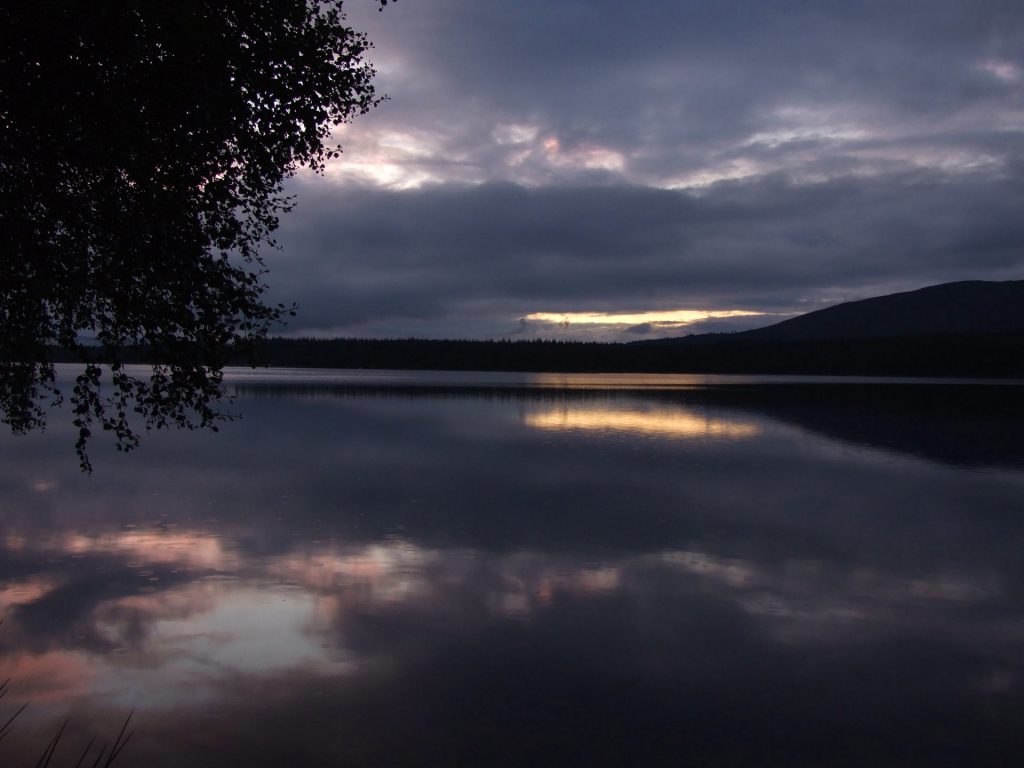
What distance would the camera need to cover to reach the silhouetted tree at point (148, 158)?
810cm

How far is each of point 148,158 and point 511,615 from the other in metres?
6.98

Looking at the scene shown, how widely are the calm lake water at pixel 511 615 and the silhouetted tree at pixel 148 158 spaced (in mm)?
3009

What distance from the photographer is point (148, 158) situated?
29.6 ft

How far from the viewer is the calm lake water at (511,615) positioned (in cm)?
802

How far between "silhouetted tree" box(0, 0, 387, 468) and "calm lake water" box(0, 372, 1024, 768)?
9.87 feet

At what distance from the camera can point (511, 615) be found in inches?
448

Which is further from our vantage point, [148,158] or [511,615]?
[511,615]

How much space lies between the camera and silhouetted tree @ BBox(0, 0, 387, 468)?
8.10m

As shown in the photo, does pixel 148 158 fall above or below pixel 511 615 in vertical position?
above

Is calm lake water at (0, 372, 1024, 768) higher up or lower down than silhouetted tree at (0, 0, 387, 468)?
lower down

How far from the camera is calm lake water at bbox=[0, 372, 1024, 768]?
8016 millimetres

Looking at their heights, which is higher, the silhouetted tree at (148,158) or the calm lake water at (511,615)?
the silhouetted tree at (148,158)

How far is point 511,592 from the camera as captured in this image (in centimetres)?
1240

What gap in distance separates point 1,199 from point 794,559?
12.5 metres
